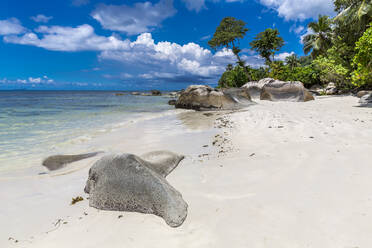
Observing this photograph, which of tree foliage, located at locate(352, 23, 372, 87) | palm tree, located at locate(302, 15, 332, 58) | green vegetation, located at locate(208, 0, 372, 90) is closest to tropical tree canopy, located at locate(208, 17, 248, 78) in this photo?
green vegetation, located at locate(208, 0, 372, 90)

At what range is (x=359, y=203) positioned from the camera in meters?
2.04

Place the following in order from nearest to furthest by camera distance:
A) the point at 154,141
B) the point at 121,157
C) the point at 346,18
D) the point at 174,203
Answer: the point at 174,203 → the point at 121,157 → the point at 154,141 → the point at 346,18

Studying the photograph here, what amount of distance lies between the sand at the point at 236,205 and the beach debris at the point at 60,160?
33cm

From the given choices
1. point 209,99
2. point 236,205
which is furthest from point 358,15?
point 236,205

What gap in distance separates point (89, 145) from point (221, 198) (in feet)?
15.5

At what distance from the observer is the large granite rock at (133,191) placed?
2.17 m

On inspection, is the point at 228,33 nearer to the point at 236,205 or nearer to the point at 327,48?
the point at 327,48

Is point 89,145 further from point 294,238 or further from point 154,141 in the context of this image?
point 294,238

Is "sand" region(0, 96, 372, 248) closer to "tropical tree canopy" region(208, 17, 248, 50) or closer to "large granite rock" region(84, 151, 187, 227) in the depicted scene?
"large granite rock" region(84, 151, 187, 227)

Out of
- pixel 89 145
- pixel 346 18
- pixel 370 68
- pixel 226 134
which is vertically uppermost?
pixel 346 18

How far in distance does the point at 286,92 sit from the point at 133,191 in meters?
16.6

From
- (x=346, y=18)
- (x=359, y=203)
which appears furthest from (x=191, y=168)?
(x=346, y=18)

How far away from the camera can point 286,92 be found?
16.0 m

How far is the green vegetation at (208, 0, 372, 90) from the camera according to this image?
11.3m
